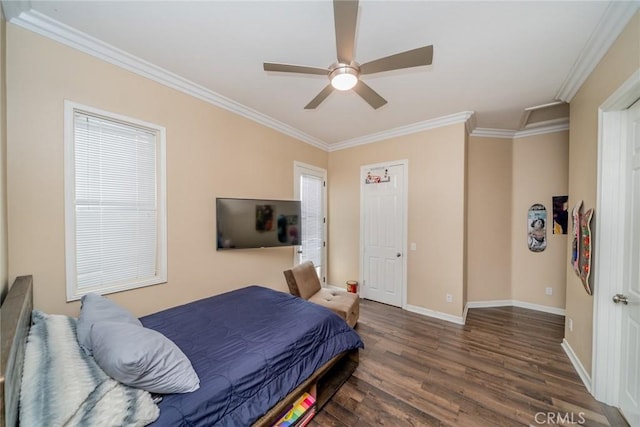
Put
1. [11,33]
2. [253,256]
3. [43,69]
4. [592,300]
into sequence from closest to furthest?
[11,33] → [43,69] → [592,300] → [253,256]

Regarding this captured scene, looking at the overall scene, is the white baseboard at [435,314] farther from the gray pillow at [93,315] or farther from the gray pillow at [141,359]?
the gray pillow at [93,315]

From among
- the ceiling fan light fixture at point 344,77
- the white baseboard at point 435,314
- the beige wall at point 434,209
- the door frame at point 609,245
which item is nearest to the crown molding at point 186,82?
the beige wall at point 434,209

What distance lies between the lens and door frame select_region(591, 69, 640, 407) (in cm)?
174

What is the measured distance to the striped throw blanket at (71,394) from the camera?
849 mm

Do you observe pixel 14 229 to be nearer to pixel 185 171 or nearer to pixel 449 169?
pixel 185 171

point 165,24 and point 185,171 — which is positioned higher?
point 165,24

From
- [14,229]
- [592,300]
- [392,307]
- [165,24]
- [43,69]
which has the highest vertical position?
[165,24]

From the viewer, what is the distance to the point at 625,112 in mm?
1741

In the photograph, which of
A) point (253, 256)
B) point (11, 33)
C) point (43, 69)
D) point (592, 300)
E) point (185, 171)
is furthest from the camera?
point (253, 256)

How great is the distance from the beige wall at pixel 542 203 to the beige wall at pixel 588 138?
54.3 inches

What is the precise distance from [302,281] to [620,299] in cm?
273

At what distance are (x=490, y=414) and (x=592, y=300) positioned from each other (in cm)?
127

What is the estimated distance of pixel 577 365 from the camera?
86.4 inches

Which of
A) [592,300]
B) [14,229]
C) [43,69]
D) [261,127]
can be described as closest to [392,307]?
[592,300]
